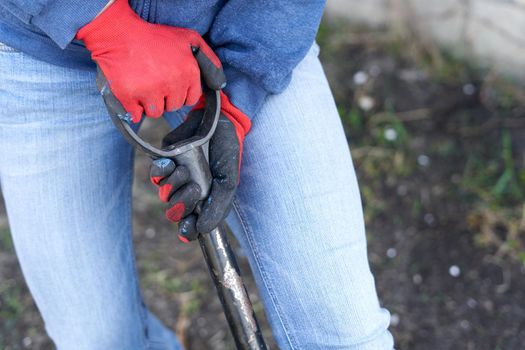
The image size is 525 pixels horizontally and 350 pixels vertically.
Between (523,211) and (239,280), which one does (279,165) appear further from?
(523,211)

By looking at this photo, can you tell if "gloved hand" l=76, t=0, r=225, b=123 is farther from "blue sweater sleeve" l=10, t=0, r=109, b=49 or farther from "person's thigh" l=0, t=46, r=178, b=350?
"person's thigh" l=0, t=46, r=178, b=350

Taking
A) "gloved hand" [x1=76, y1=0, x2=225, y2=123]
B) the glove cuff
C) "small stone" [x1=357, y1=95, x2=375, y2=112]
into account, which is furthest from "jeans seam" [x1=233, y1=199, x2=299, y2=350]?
"small stone" [x1=357, y1=95, x2=375, y2=112]

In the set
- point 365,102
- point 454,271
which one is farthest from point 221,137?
point 365,102

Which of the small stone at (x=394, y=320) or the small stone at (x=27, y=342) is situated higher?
the small stone at (x=394, y=320)

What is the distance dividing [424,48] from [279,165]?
164cm

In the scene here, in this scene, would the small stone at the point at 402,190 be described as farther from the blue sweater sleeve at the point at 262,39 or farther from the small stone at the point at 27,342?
the small stone at the point at 27,342

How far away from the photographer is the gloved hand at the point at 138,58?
3.91 feet

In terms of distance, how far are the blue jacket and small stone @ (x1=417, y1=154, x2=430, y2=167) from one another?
122 cm

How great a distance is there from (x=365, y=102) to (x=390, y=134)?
192 millimetres

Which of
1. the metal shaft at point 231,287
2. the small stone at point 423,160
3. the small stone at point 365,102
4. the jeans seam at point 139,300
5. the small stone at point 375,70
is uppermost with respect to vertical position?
the metal shaft at point 231,287

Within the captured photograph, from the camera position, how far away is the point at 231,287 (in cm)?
134

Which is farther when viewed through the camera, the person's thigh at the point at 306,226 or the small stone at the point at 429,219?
the small stone at the point at 429,219

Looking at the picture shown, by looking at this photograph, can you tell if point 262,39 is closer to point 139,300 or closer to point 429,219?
point 139,300

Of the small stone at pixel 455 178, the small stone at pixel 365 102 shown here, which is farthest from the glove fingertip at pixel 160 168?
the small stone at pixel 365 102
